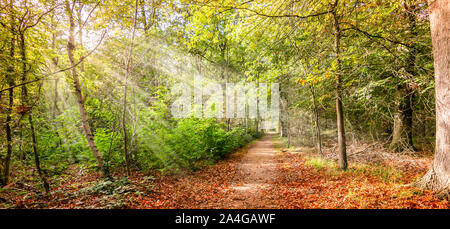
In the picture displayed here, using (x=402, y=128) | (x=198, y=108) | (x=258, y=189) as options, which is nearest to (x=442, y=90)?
(x=258, y=189)

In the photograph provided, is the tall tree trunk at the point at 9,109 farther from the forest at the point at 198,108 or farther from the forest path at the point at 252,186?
the forest path at the point at 252,186

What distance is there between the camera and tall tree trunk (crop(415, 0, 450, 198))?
325 cm

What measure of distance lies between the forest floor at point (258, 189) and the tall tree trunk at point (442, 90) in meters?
0.40

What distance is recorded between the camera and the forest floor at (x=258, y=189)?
3.79 metres

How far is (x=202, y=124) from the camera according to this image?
29.4ft

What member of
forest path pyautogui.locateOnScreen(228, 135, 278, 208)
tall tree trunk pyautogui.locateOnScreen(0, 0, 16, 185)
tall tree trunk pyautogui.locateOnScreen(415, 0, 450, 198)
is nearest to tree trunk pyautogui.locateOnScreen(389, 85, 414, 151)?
tall tree trunk pyautogui.locateOnScreen(415, 0, 450, 198)

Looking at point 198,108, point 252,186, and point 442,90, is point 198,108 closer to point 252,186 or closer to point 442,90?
point 252,186

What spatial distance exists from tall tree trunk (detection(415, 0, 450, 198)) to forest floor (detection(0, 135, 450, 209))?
402mm

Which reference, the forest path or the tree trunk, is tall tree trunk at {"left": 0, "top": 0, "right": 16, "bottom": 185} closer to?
the forest path

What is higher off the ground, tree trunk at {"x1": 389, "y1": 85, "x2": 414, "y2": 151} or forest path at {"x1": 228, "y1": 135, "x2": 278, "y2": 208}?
tree trunk at {"x1": 389, "y1": 85, "x2": 414, "y2": 151}

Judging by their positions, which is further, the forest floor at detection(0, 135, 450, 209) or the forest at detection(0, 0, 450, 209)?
the forest at detection(0, 0, 450, 209)

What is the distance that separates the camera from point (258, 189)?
5547 mm

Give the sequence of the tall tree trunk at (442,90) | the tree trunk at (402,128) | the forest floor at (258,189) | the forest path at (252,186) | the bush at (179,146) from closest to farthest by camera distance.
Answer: the tall tree trunk at (442,90) → the forest floor at (258,189) → the forest path at (252,186) → the bush at (179,146) → the tree trunk at (402,128)

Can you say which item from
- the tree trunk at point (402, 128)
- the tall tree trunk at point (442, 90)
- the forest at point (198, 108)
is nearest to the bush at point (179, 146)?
the forest at point (198, 108)
